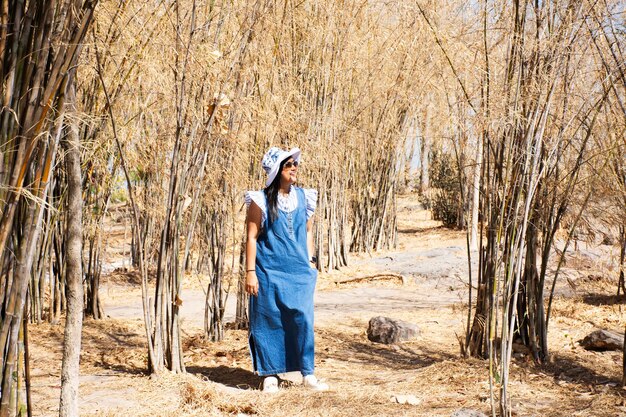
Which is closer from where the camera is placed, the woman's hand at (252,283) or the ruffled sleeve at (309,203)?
the woman's hand at (252,283)

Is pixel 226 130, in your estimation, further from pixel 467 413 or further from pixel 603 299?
pixel 603 299

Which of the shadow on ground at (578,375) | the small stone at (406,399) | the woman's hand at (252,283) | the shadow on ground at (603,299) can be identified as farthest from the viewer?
the shadow on ground at (603,299)

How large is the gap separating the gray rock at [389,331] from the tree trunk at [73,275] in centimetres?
329

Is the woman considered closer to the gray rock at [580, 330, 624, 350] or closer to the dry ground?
the dry ground

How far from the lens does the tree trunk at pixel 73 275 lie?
8.81 feet

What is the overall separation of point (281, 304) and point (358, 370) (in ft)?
3.14

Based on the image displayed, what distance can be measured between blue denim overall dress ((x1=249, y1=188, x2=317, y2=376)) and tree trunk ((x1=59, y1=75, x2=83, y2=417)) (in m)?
1.40

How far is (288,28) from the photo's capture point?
21.0 ft

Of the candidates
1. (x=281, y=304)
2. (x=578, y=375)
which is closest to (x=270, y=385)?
(x=281, y=304)

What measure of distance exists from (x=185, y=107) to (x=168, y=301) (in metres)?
1.03

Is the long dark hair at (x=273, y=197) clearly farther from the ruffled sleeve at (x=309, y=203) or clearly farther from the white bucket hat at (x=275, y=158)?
the ruffled sleeve at (x=309, y=203)

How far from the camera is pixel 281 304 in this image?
4.09 metres

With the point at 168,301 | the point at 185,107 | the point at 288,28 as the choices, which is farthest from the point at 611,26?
the point at 288,28

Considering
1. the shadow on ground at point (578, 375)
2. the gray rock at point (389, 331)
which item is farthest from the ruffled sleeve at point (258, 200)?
the gray rock at point (389, 331)
